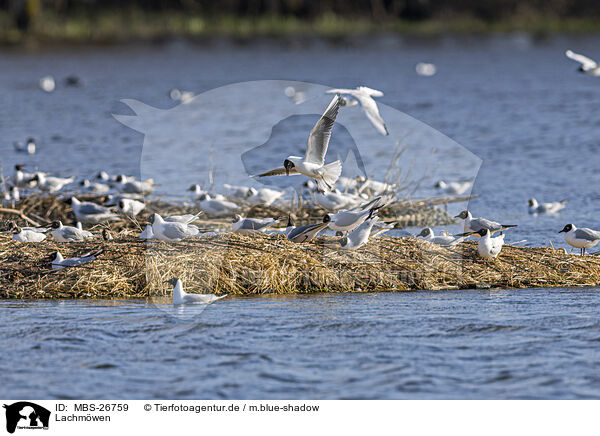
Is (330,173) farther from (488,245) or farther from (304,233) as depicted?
(488,245)

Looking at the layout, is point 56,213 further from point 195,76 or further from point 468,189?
point 195,76

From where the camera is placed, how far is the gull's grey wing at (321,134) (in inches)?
360

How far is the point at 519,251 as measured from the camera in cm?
1012

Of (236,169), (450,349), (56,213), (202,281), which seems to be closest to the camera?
(450,349)

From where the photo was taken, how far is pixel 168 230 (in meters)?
9.78

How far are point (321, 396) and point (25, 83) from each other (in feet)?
104

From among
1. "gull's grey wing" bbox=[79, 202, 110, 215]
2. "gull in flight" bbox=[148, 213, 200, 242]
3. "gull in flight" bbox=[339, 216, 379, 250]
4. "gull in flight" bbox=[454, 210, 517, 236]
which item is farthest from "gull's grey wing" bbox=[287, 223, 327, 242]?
"gull's grey wing" bbox=[79, 202, 110, 215]

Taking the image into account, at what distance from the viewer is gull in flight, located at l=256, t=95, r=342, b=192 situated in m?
9.19

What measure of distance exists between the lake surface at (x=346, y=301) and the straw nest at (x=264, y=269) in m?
0.29

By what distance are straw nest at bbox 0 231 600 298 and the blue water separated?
0.85 feet

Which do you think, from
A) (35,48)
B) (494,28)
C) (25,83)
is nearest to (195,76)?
(25,83)

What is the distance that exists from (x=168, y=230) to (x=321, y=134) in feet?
6.02
